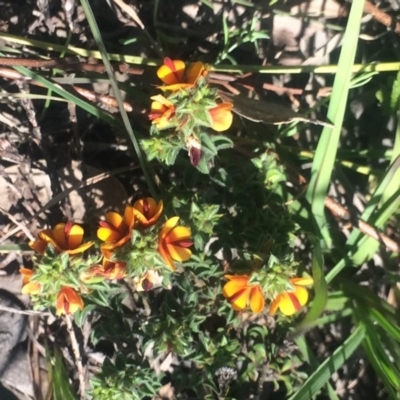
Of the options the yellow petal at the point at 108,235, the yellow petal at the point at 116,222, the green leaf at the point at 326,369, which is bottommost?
the green leaf at the point at 326,369

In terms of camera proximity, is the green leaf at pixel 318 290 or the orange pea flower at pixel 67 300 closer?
the orange pea flower at pixel 67 300

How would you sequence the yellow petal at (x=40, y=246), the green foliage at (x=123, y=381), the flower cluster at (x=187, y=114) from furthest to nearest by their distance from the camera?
the green foliage at (x=123, y=381), the yellow petal at (x=40, y=246), the flower cluster at (x=187, y=114)

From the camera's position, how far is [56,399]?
5.46 ft

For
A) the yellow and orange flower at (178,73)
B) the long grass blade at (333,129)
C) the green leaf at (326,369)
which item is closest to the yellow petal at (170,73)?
the yellow and orange flower at (178,73)

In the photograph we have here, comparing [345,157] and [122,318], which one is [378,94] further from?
[122,318]

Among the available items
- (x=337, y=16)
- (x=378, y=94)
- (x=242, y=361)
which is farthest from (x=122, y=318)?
(x=337, y=16)

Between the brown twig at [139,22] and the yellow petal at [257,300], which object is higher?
the brown twig at [139,22]

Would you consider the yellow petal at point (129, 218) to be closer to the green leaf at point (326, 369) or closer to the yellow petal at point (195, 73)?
the yellow petal at point (195, 73)

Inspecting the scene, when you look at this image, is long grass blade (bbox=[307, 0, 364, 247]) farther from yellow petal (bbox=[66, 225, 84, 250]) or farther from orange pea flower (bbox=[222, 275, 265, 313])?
yellow petal (bbox=[66, 225, 84, 250])

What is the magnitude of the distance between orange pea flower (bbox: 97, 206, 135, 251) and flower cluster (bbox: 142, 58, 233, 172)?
16 cm

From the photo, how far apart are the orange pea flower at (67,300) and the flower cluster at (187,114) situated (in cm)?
36

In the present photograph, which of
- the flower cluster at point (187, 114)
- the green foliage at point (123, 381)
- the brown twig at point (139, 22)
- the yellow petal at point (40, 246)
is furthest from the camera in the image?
the brown twig at point (139, 22)

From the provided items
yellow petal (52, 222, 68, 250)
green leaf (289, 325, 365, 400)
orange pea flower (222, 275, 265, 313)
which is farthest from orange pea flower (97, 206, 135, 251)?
green leaf (289, 325, 365, 400)

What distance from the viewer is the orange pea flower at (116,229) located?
4.31ft
